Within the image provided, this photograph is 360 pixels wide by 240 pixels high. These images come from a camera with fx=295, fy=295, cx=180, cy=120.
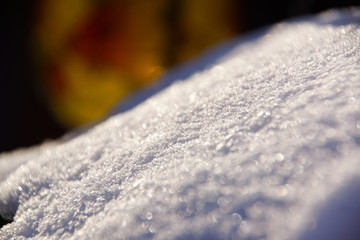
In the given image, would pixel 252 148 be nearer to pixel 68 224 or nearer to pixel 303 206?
pixel 303 206

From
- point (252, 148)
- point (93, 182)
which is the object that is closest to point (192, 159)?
point (252, 148)

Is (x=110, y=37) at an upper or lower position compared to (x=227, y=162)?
upper

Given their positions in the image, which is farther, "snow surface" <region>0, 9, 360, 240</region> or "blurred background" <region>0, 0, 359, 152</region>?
"blurred background" <region>0, 0, 359, 152</region>

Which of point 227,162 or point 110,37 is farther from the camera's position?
point 110,37

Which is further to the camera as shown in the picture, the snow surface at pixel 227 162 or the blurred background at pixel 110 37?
the blurred background at pixel 110 37
